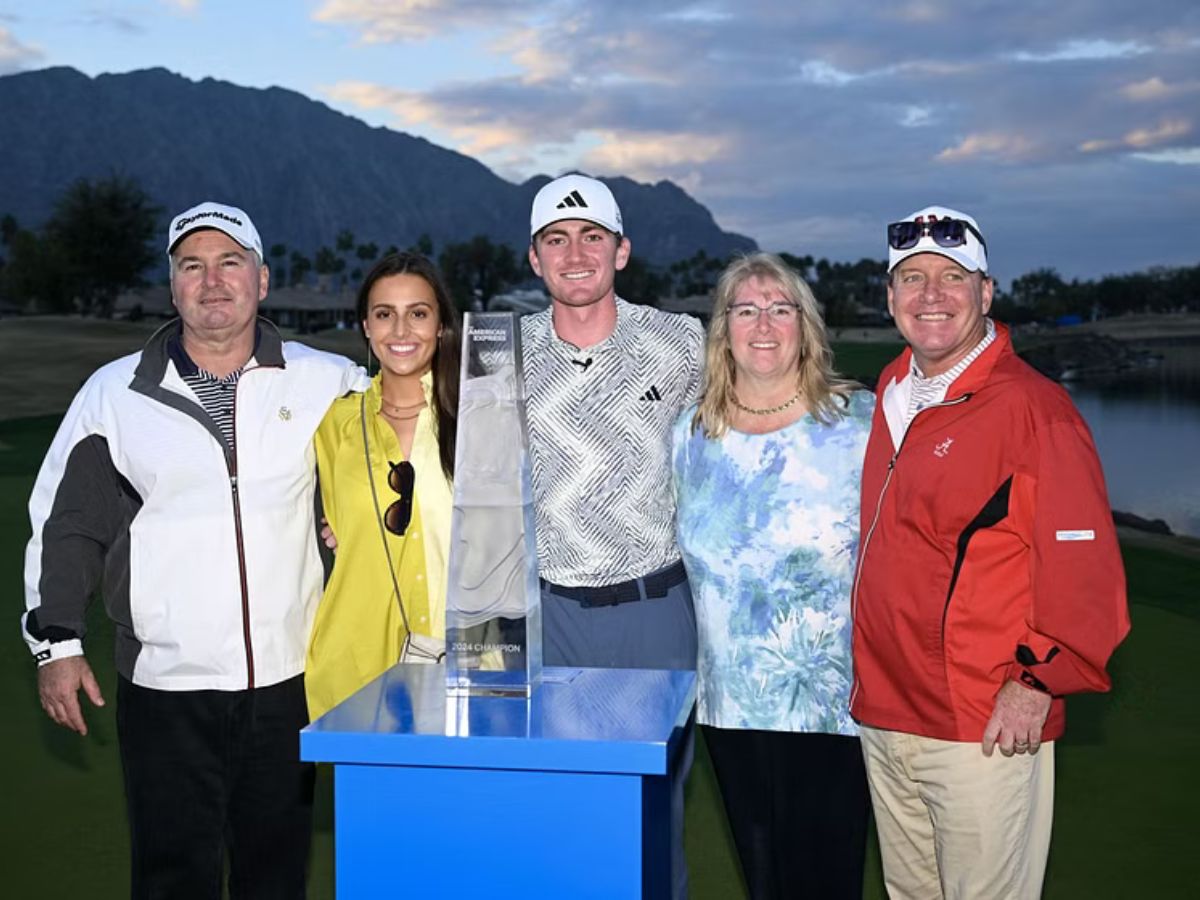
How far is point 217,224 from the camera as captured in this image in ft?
12.5

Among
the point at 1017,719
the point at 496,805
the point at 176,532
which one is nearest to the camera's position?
the point at 496,805

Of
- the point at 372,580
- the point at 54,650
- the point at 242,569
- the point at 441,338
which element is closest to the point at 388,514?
the point at 372,580

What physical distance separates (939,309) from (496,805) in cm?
193

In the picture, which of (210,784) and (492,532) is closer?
(492,532)

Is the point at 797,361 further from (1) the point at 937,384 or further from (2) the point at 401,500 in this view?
(2) the point at 401,500

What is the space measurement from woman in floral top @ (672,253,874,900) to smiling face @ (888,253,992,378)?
284 millimetres

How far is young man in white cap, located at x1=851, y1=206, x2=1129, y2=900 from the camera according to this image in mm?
3053

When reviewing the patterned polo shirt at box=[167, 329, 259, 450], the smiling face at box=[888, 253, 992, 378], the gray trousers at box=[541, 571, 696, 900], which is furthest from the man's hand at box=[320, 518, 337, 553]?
the smiling face at box=[888, 253, 992, 378]

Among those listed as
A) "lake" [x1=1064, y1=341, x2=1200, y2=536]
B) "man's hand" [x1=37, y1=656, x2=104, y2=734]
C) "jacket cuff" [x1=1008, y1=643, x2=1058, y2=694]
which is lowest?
"lake" [x1=1064, y1=341, x2=1200, y2=536]

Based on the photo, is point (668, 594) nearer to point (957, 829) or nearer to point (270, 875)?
point (957, 829)

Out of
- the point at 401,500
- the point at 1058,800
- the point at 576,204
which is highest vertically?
the point at 576,204

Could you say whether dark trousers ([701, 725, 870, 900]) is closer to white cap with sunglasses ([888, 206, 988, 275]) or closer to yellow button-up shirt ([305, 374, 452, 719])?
yellow button-up shirt ([305, 374, 452, 719])

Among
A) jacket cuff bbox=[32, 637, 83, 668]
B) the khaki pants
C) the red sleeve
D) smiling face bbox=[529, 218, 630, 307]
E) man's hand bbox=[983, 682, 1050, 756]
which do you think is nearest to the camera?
the red sleeve

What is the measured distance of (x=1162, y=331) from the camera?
383 ft
